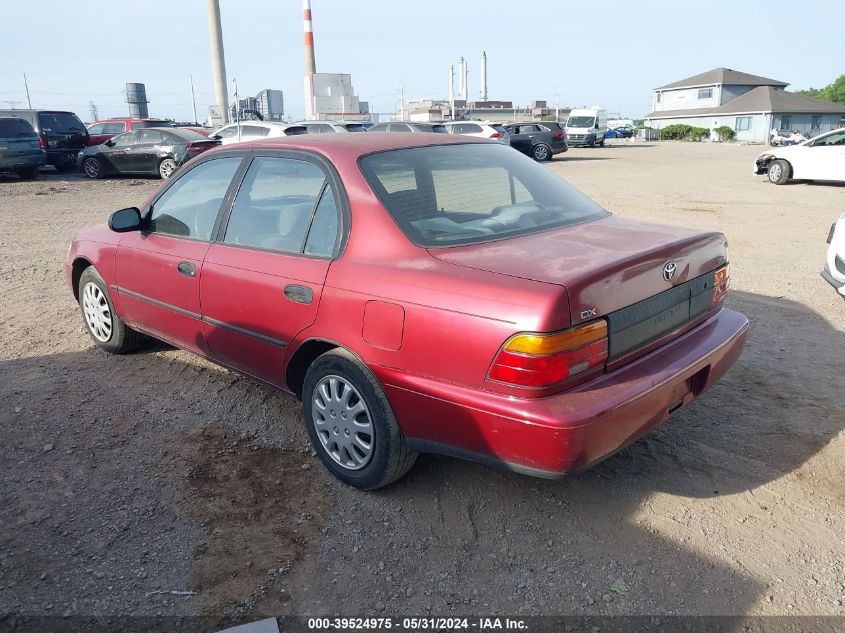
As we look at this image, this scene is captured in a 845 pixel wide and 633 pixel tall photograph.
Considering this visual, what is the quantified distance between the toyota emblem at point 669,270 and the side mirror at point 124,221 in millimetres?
3211

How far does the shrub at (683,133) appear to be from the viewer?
56.0 meters

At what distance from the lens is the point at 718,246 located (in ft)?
10.8

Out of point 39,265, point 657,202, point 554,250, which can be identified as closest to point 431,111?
point 657,202

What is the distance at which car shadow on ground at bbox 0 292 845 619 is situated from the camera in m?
2.56

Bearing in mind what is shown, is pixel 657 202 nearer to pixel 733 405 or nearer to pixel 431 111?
pixel 733 405

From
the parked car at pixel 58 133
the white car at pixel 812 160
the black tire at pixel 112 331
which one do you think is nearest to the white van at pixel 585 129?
the white car at pixel 812 160

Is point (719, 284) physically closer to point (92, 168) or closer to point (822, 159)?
point (822, 159)

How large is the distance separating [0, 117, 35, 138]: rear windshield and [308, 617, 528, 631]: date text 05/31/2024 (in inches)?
723

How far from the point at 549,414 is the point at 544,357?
0.68ft

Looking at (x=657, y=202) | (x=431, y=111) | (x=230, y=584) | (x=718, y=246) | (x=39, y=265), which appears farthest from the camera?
(x=431, y=111)

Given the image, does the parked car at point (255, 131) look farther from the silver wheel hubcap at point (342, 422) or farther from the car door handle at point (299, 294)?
the silver wheel hubcap at point (342, 422)

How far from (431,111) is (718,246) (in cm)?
8024

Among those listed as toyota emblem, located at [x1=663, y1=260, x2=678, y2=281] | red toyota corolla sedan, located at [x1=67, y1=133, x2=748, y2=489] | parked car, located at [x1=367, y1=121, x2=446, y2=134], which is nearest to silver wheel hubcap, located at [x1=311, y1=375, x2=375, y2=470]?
red toyota corolla sedan, located at [x1=67, y1=133, x2=748, y2=489]

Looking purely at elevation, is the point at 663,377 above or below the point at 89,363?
above
